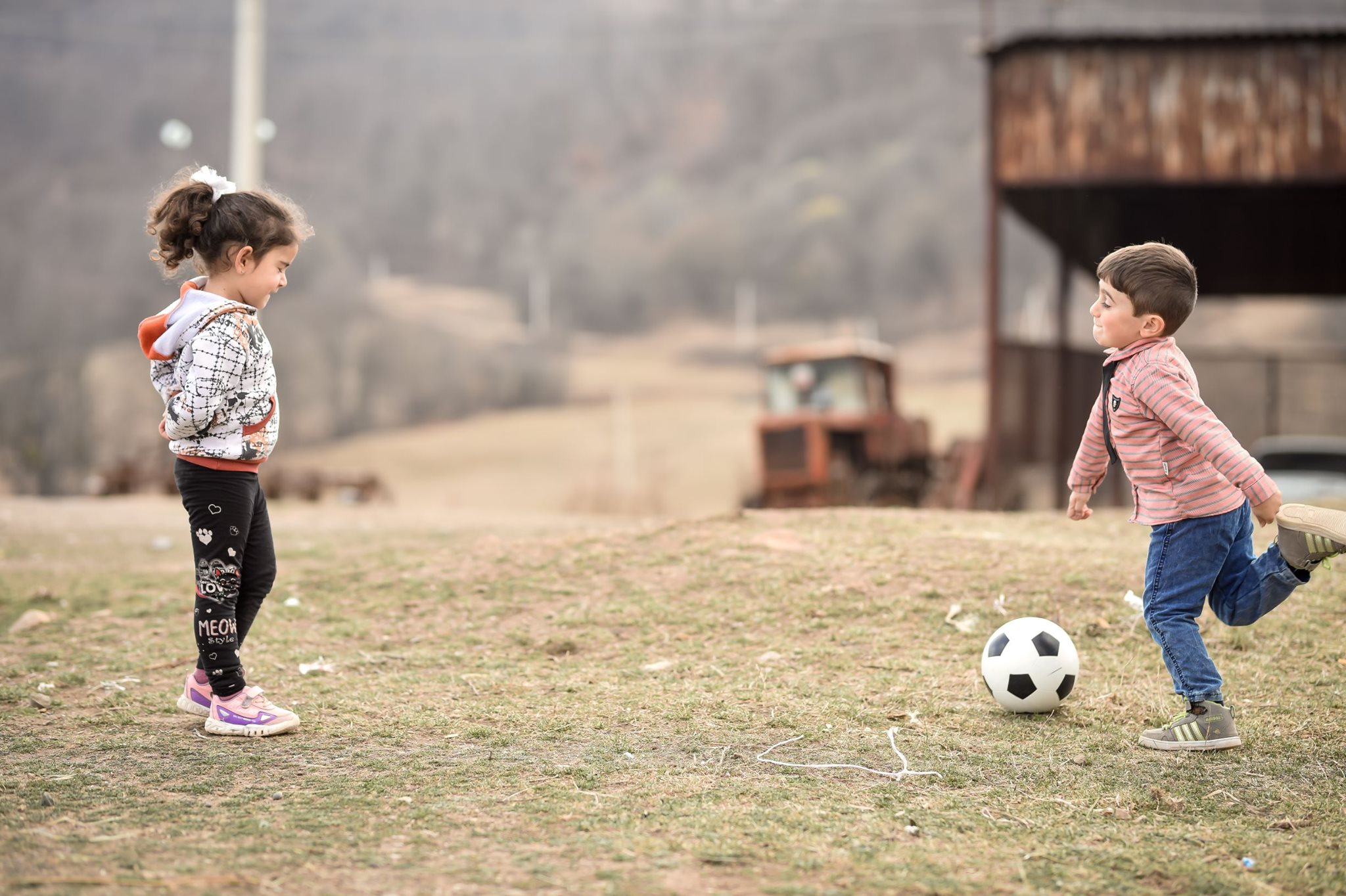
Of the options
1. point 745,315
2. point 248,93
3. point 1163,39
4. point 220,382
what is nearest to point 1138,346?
point 220,382

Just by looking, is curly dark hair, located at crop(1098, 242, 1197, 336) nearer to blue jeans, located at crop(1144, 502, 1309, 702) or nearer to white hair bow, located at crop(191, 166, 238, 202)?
blue jeans, located at crop(1144, 502, 1309, 702)

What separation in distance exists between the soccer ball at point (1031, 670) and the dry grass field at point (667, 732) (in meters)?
0.08

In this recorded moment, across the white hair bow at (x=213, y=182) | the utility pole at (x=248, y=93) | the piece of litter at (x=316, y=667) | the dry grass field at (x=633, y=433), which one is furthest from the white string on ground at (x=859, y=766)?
the dry grass field at (x=633, y=433)

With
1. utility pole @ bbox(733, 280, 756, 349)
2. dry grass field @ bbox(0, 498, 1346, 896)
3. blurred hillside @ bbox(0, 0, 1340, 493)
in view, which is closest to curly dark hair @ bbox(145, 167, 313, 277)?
dry grass field @ bbox(0, 498, 1346, 896)

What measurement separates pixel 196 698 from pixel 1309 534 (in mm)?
3666

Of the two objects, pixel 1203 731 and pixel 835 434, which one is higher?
pixel 835 434

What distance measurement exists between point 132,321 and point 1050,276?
147ft

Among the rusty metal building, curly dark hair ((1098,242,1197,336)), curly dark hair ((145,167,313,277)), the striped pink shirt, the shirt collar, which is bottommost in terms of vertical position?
the striped pink shirt

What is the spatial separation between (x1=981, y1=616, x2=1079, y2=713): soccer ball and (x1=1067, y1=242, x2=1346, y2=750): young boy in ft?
1.30

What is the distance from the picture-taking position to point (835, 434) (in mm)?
16922

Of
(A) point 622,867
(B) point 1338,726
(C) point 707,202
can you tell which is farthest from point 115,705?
(C) point 707,202

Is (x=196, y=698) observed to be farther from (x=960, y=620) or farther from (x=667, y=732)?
(x=960, y=620)

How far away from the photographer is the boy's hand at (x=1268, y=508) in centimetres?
352

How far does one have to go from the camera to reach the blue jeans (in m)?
3.74
